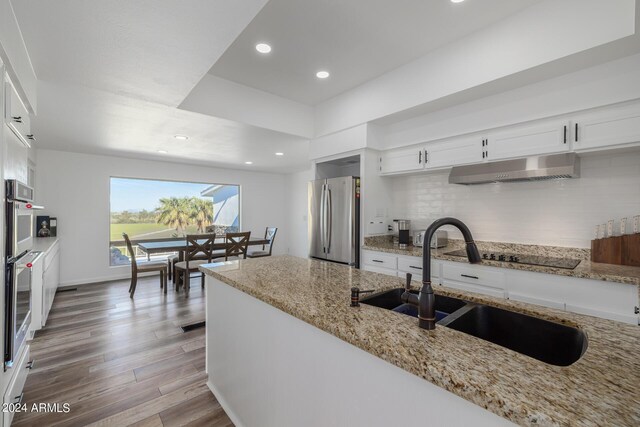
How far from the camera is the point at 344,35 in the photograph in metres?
2.35

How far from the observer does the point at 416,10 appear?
2.08 metres

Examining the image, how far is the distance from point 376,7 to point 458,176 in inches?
65.0

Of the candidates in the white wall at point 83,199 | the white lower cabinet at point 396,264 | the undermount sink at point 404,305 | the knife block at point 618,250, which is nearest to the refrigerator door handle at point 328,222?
the white lower cabinet at point 396,264

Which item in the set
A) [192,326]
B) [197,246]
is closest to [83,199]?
[197,246]

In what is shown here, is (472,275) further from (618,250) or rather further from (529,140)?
(529,140)

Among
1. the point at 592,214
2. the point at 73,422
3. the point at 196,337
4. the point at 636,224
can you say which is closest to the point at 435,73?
the point at 592,214

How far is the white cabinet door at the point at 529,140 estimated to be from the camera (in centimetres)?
231

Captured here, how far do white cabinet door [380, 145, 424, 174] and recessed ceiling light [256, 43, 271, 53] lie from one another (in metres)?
1.76

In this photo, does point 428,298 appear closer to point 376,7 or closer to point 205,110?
point 376,7

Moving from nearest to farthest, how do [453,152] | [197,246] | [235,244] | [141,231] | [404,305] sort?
[404,305], [453,152], [197,246], [235,244], [141,231]

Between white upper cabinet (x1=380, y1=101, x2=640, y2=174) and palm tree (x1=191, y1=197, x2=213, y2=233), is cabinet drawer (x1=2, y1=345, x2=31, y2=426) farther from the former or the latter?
palm tree (x1=191, y1=197, x2=213, y2=233)

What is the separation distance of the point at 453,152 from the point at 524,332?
2155 millimetres

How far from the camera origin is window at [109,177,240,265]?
5.52m

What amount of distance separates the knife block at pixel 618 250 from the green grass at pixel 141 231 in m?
6.62
